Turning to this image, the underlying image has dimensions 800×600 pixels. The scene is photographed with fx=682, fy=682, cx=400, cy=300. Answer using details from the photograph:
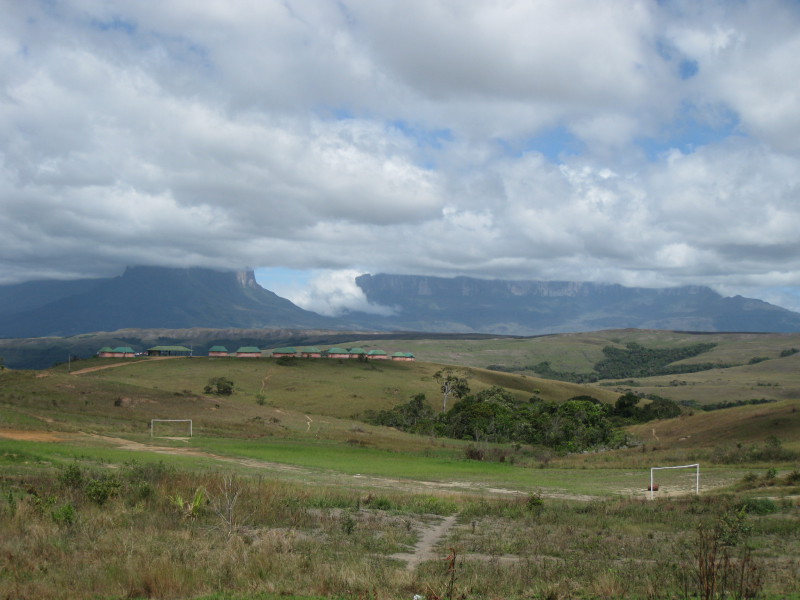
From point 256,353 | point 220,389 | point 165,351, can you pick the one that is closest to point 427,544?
point 220,389

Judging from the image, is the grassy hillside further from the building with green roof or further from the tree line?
the building with green roof

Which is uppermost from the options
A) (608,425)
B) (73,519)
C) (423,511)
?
(73,519)

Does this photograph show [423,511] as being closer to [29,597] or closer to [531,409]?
[29,597]

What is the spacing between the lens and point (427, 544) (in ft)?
52.9

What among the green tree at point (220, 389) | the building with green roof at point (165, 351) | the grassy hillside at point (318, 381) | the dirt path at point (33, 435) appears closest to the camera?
the dirt path at point (33, 435)

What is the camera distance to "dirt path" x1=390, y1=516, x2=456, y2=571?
46.6ft

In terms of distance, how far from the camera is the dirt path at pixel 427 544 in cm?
1420

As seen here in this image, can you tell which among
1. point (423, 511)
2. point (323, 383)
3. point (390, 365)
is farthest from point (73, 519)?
point (390, 365)

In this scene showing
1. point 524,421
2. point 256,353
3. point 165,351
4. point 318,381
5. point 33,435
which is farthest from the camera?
point 165,351

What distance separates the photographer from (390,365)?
153m

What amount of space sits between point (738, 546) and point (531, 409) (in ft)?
249

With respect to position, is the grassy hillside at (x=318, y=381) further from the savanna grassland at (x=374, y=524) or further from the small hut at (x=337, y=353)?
the savanna grassland at (x=374, y=524)

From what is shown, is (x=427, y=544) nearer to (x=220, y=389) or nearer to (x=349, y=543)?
(x=349, y=543)

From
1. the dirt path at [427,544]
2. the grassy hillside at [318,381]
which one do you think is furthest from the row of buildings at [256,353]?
the dirt path at [427,544]
